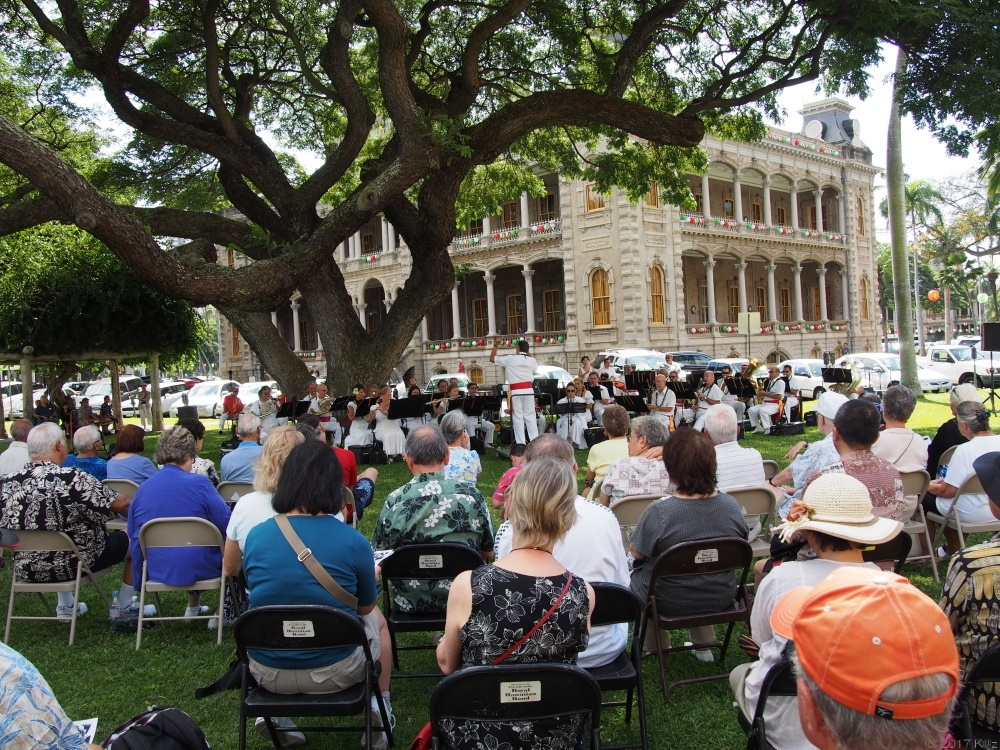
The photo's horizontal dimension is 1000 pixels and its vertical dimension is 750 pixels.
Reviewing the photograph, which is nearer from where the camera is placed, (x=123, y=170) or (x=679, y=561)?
(x=679, y=561)

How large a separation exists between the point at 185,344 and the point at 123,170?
29.0 ft

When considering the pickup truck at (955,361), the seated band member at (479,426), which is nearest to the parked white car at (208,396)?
the seated band member at (479,426)

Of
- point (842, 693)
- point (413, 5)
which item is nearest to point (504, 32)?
point (413, 5)

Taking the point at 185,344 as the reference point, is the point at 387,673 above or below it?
below

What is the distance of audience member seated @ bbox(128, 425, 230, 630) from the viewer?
5461mm

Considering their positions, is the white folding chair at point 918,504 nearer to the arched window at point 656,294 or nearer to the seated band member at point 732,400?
the seated band member at point 732,400

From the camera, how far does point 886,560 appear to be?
14.7 ft

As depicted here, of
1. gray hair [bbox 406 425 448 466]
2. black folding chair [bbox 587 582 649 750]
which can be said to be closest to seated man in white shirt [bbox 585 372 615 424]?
gray hair [bbox 406 425 448 466]

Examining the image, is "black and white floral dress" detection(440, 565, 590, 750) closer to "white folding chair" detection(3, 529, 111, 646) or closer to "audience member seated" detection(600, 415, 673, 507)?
"audience member seated" detection(600, 415, 673, 507)

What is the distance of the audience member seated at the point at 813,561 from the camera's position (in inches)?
114

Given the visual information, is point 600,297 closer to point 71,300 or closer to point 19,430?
point 71,300

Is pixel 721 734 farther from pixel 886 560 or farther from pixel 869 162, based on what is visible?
pixel 869 162

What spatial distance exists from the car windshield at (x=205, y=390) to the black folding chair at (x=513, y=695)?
33.9 metres

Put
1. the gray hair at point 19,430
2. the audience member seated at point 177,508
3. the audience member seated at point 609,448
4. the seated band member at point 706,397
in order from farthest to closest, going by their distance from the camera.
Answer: the seated band member at point 706,397, the gray hair at point 19,430, the audience member seated at point 609,448, the audience member seated at point 177,508
